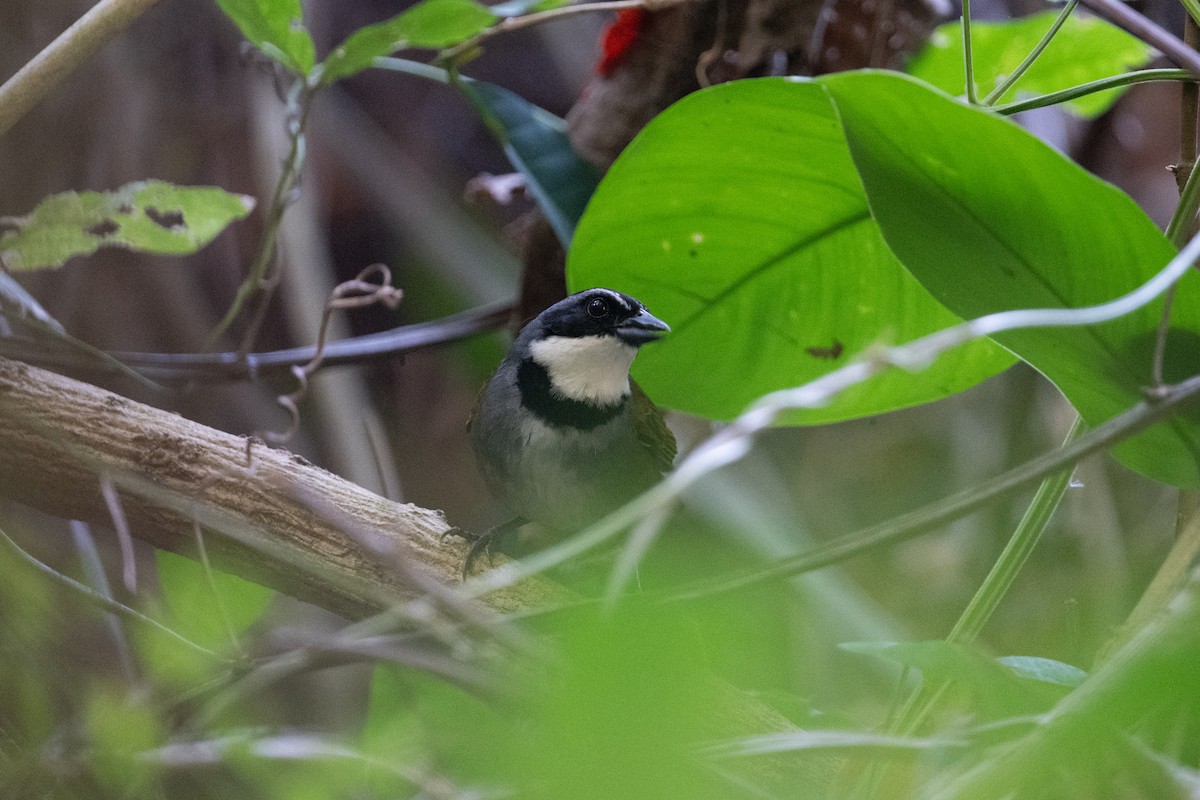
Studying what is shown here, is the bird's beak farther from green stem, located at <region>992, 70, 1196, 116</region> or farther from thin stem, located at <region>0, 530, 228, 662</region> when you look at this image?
thin stem, located at <region>0, 530, 228, 662</region>

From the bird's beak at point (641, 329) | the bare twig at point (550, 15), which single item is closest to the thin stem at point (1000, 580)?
the bird's beak at point (641, 329)

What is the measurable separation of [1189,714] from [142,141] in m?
3.51

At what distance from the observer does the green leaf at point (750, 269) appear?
148 cm

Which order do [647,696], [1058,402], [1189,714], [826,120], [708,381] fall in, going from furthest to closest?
[1058,402] < [708,381] < [826,120] < [1189,714] < [647,696]

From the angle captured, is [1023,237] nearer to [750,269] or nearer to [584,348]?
[750,269]

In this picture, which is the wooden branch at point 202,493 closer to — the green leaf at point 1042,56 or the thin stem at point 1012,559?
the thin stem at point 1012,559

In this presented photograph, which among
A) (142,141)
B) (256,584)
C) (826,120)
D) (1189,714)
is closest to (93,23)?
(256,584)

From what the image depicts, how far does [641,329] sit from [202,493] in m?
0.79

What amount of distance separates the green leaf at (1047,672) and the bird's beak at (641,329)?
792 millimetres

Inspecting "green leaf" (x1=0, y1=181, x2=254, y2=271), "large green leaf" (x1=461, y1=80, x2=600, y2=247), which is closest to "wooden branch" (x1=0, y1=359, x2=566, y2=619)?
"green leaf" (x1=0, y1=181, x2=254, y2=271)

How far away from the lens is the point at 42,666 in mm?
1177

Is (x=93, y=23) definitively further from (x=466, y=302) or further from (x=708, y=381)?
(x=466, y=302)

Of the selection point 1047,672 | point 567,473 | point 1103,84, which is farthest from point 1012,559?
point 567,473

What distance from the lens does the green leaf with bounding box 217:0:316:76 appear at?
5.35ft
